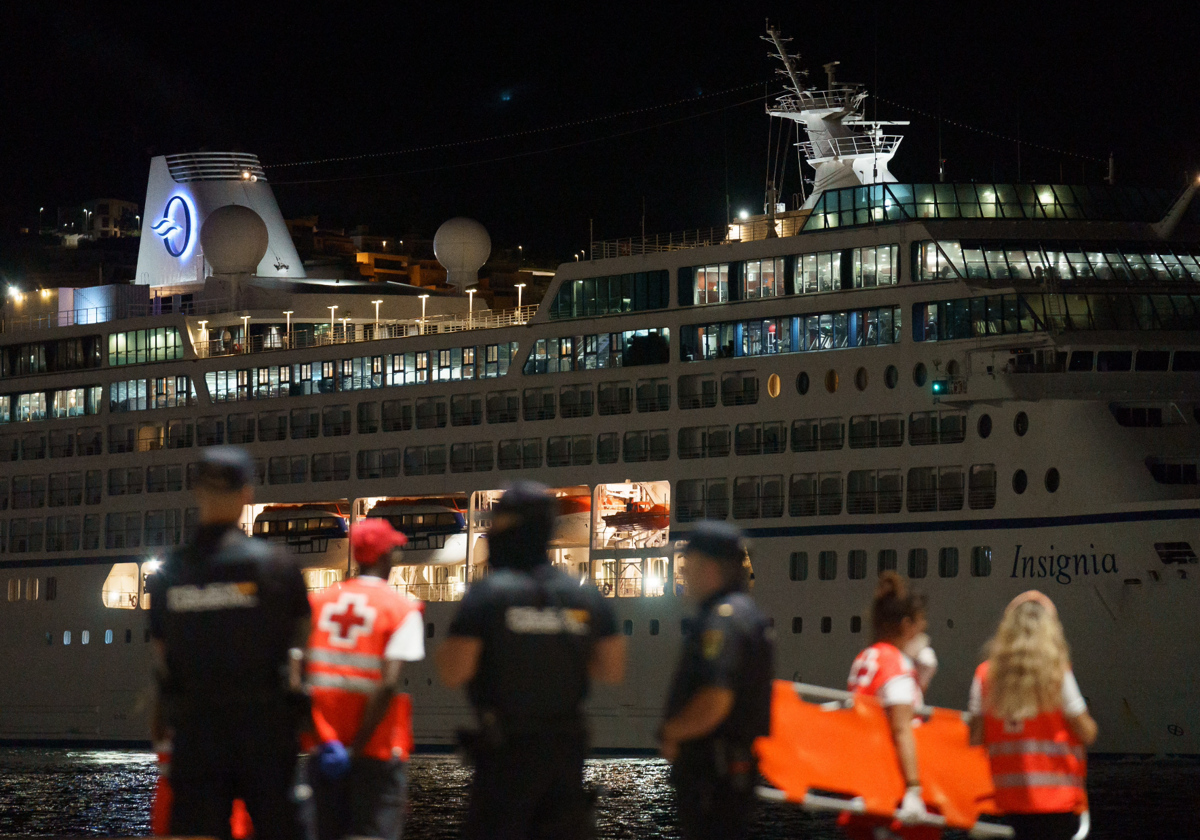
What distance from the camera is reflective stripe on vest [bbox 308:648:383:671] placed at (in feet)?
32.1

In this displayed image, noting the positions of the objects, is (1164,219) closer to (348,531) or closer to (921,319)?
(921,319)

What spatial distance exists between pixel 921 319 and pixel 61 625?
25.5 metres

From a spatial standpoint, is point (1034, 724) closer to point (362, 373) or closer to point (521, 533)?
point (521, 533)

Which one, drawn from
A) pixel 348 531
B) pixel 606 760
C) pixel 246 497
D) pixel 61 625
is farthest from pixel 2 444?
pixel 246 497

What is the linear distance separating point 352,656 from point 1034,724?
3707mm

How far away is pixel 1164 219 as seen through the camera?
38469mm

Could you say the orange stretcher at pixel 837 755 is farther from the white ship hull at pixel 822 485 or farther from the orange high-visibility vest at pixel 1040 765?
the white ship hull at pixel 822 485

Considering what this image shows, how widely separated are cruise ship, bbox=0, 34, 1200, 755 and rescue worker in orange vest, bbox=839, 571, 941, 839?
2242 centimetres

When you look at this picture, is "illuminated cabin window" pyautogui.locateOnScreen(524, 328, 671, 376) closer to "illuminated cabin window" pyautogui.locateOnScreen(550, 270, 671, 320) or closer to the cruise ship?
the cruise ship

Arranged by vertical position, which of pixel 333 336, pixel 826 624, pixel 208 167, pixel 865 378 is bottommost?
pixel 826 624

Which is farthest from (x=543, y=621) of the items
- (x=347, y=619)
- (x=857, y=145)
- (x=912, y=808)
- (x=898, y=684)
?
(x=857, y=145)

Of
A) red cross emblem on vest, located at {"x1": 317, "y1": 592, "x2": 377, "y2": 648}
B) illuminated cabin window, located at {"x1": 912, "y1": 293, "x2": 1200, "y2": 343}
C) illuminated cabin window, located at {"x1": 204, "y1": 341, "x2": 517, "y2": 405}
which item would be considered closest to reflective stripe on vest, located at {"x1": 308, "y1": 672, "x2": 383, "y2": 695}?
red cross emblem on vest, located at {"x1": 317, "y1": 592, "x2": 377, "y2": 648}

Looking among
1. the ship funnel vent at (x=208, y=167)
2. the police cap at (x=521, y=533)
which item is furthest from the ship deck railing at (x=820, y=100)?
the police cap at (x=521, y=533)

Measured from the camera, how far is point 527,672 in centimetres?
817
